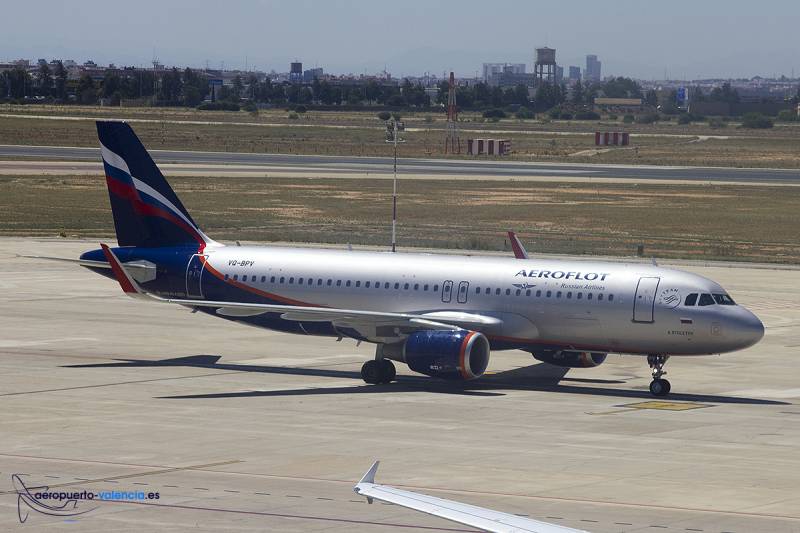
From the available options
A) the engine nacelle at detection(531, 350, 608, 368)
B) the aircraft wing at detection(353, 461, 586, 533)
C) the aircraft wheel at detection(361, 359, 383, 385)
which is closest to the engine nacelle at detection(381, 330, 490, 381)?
the aircraft wheel at detection(361, 359, 383, 385)

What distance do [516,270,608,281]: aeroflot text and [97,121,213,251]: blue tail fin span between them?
11516 millimetres

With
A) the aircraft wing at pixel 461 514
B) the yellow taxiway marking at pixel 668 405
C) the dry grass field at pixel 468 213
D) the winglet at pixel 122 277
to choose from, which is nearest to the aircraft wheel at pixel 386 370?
the yellow taxiway marking at pixel 668 405

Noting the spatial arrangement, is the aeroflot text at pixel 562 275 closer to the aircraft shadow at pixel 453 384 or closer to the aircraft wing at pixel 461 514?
the aircraft shadow at pixel 453 384

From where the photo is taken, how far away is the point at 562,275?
43.2 meters

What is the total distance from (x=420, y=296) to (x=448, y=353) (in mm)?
3724

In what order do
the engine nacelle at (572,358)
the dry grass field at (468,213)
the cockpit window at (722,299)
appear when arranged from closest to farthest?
the cockpit window at (722,299) < the engine nacelle at (572,358) < the dry grass field at (468,213)

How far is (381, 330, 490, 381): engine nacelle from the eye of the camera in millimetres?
41000

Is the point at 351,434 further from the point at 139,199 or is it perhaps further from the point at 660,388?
the point at 139,199

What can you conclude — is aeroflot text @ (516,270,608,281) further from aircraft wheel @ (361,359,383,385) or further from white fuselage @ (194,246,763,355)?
aircraft wheel @ (361,359,383,385)

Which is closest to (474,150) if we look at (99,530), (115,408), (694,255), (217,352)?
(694,255)

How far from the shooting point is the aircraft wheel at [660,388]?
41.6m

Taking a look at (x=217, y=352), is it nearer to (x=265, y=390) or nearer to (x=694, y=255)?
(x=265, y=390)

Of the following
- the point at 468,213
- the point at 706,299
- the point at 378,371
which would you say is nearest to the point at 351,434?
the point at 378,371

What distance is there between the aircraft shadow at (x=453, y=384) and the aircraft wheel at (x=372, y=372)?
1.00 feet
